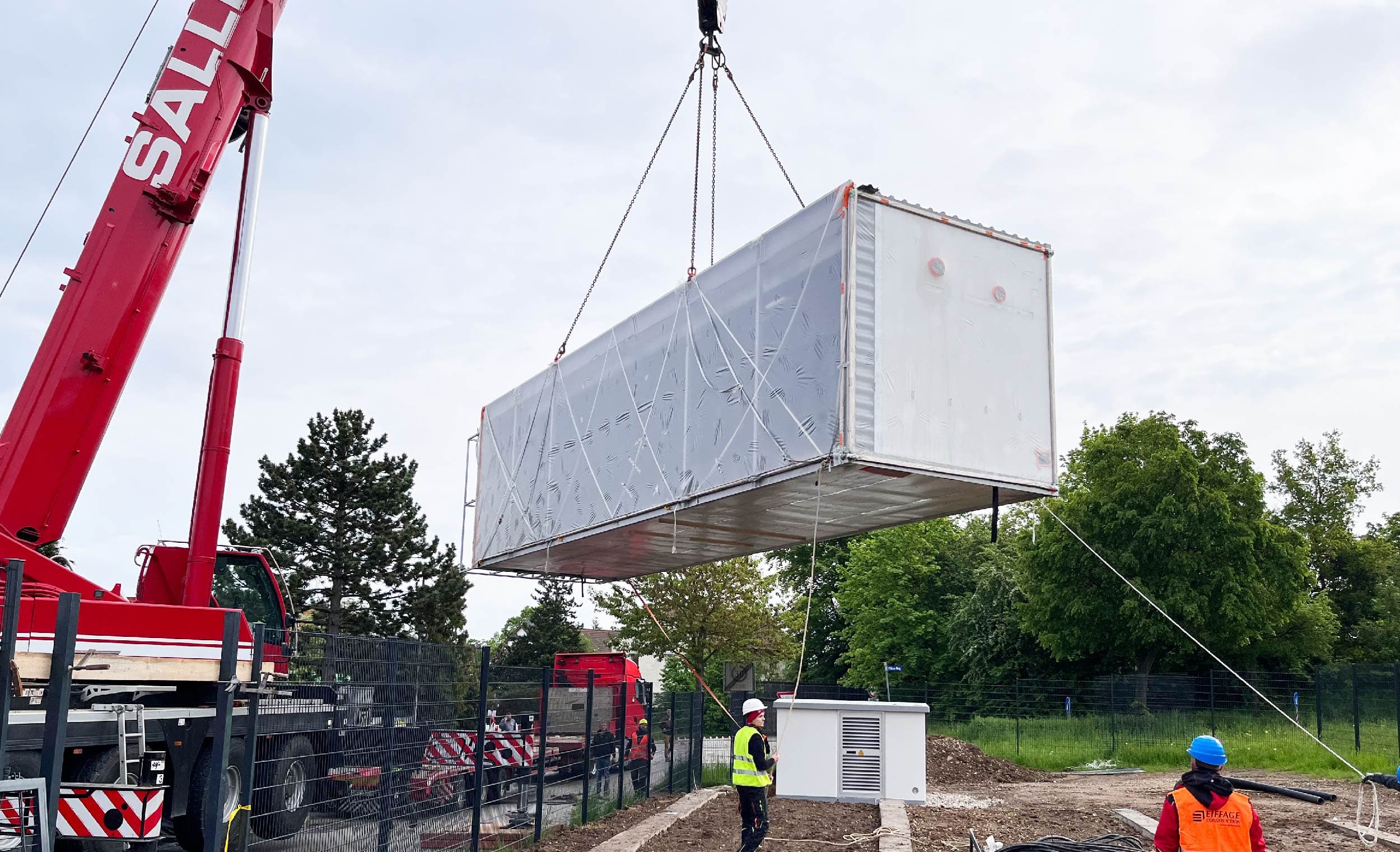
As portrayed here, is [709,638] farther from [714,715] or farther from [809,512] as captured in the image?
[809,512]

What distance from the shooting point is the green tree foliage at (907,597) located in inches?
2130

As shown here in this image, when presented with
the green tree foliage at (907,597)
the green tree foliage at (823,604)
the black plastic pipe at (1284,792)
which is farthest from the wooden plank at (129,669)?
the green tree foliage at (823,604)

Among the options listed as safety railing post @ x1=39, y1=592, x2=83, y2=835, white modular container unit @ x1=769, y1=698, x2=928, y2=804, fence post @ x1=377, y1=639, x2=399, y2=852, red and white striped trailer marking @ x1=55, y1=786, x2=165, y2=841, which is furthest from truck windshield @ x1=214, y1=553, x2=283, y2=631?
white modular container unit @ x1=769, y1=698, x2=928, y2=804

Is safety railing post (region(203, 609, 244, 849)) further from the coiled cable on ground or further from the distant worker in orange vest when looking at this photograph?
the distant worker in orange vest

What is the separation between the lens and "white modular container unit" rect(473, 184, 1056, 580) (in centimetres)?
962

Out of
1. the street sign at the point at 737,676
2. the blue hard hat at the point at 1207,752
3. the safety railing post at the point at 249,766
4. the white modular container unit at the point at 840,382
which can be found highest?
the white modular container unit at the point at 840,382

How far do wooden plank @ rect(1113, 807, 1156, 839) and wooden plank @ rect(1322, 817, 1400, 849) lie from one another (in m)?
2.04

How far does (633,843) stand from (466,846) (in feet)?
8.66

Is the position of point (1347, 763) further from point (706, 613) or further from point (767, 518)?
point (706, 613)

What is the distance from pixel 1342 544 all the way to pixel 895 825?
148 ft

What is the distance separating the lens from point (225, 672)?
666cm

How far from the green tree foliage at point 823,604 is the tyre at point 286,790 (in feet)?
168

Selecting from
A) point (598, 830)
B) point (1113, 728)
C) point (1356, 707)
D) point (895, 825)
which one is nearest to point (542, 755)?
point (598, 830)

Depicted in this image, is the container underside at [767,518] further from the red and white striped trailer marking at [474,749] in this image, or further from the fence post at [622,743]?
the red and white striped trailer marking at [474,749]
